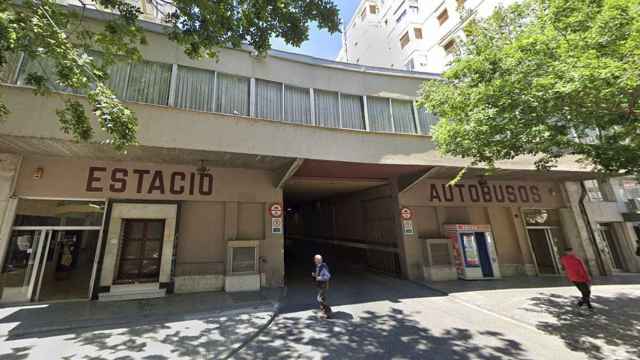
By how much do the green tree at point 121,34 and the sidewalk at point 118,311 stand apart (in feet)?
14.5

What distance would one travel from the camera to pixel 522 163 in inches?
433

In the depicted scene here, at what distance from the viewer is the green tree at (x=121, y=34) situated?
191 inches

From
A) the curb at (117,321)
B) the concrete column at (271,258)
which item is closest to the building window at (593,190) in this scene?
the concrete column at (271,258)

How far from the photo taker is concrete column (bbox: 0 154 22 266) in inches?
286

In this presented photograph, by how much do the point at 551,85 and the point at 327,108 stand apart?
21.2ft

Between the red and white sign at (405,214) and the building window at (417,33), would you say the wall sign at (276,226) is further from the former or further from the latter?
the building window at (417,33)

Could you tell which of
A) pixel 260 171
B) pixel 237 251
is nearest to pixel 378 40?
pixel 260 171

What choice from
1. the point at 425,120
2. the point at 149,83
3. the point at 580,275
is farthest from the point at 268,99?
the point at 580,275

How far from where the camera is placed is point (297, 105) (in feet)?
31.5

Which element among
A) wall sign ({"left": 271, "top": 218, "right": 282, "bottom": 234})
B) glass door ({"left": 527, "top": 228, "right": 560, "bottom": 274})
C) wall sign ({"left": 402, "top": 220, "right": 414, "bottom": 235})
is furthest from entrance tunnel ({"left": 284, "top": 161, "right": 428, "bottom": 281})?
glass door ({"left": 527, "top": 228, "right": 560, "bottom": 274})

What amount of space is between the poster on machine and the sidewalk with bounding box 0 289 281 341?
8208 millimetres

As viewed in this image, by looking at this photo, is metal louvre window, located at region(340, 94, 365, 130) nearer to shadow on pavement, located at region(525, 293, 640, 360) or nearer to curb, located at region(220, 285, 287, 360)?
curb, located at region(220, 285, 287, 360)

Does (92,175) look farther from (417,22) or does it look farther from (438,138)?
(417,22)

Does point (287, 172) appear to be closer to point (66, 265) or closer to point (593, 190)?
point (66, 265)
